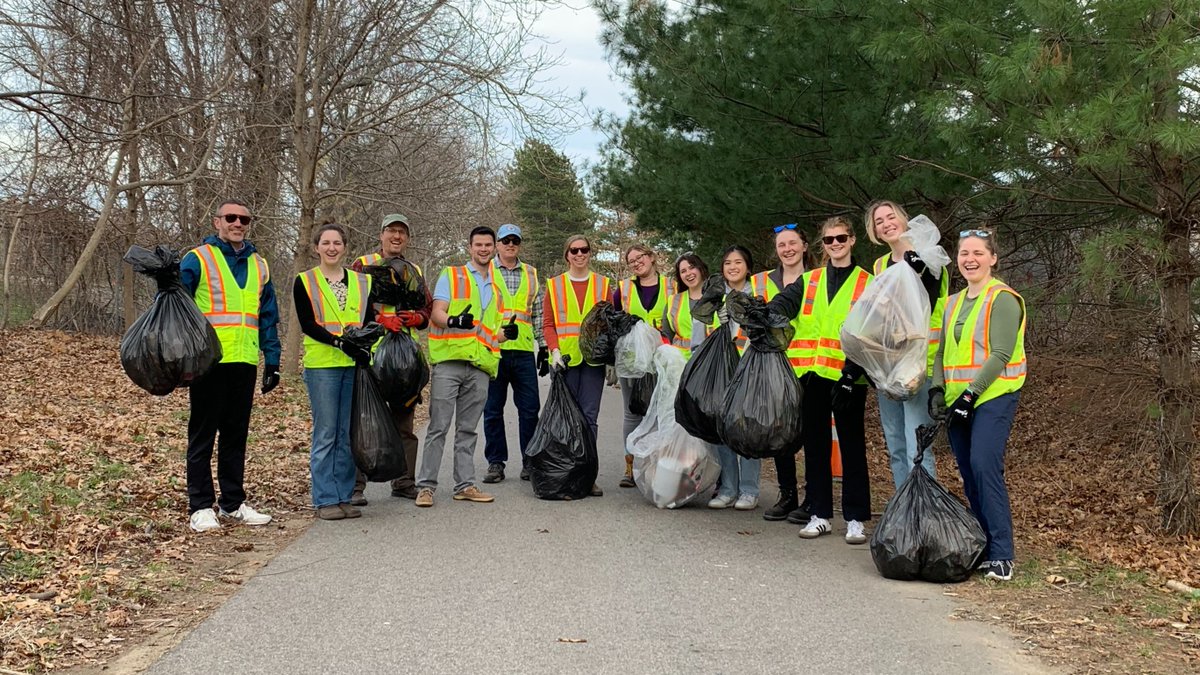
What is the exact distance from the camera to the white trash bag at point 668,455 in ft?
19.4

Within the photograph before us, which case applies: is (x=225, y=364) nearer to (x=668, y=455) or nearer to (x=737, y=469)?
(x=668, y=455)

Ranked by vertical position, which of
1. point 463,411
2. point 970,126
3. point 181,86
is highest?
point 181,86

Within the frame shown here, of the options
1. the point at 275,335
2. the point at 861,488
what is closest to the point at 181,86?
the point at 275,335

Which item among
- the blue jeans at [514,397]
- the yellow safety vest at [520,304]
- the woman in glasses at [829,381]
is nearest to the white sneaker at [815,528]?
the woman in glasses at [829,381]

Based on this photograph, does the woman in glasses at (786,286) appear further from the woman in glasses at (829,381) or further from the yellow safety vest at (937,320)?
the yellow safety vest at (937,320)

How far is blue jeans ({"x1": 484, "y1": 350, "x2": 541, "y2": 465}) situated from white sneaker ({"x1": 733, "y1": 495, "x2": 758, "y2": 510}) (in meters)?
1.51

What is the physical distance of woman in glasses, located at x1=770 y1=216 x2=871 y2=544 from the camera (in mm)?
5211

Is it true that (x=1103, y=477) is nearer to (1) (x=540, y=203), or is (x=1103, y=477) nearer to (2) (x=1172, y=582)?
(2) (x=1172, y=582)

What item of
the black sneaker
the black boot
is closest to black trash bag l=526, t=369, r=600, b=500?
the black sneaker

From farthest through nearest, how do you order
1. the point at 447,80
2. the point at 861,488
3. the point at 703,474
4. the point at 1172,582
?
the point at 447,80 < the point at 703,474 < the point at 861,488 < the point at 1172,582

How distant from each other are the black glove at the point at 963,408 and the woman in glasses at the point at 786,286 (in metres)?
1.02

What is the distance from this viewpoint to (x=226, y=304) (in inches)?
206

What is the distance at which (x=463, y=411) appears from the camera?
247 inches

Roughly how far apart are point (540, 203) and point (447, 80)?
38168 mm
